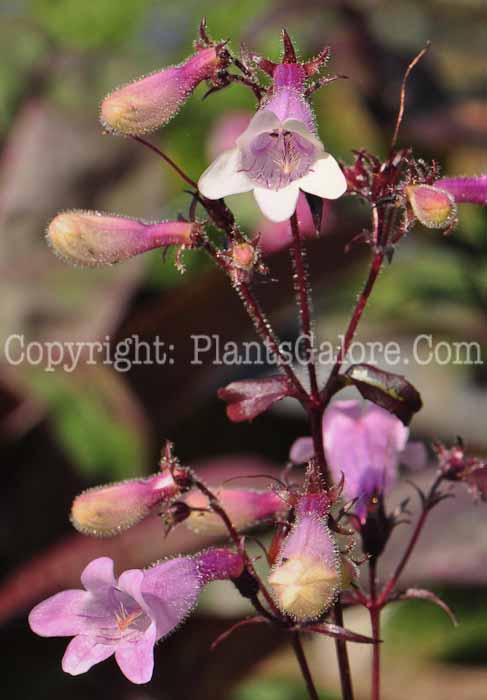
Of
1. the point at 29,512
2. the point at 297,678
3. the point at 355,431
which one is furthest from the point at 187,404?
the point at 355,431

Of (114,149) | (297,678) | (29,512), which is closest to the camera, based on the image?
(297,678)

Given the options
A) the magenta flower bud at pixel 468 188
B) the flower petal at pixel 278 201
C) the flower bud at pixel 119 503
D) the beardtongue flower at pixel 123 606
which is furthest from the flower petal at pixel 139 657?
the magenta flower bud at pixel 468 188

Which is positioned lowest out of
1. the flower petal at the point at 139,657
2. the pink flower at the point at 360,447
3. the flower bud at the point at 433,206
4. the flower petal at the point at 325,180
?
the flower petal at the point at 139,657

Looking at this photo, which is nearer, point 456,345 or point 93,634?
point 93,634

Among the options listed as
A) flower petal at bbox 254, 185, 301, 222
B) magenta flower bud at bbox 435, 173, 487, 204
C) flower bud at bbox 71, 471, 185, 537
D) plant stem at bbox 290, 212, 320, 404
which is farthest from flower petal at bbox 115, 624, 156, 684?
magenta flower bud at bbox 435, 173, 487, 204

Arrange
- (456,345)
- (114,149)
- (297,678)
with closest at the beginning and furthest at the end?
(297,678) → (456,345) → (114,149)

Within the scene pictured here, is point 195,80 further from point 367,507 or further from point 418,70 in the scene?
point 418,70

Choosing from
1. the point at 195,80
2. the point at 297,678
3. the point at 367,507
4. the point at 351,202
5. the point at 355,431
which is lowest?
the point at 297,678

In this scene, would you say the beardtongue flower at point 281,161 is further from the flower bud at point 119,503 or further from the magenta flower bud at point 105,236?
the flower bud at point 119,503

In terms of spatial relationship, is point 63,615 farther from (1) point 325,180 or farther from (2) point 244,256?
(1) point 325,180

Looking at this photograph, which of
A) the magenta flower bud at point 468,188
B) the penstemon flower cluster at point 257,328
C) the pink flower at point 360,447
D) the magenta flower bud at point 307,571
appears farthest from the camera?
the pink flower at point 360,447
